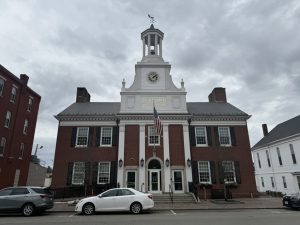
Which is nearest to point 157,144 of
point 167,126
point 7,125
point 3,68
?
point 167,126

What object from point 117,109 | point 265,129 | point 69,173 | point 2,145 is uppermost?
point 265,129

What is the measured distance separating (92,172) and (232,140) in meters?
14.8

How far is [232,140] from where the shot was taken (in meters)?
24.1

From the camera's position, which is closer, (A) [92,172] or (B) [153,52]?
(A) [92,172]

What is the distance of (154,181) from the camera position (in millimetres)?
22062

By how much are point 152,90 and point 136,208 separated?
14.8 metres

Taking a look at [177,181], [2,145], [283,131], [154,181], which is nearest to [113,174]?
[154,181]

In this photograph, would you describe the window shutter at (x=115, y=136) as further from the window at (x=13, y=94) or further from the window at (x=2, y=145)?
the window at (x=13, y=94)

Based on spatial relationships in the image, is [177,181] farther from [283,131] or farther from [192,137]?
[283,131]

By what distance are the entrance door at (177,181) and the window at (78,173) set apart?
9013mm

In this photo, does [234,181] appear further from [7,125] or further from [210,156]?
[7,125]

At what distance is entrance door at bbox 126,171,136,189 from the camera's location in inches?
866

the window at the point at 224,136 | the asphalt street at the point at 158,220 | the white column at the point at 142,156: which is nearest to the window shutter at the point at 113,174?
the white column at the point at 142,156

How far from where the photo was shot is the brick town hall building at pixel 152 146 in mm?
22141
